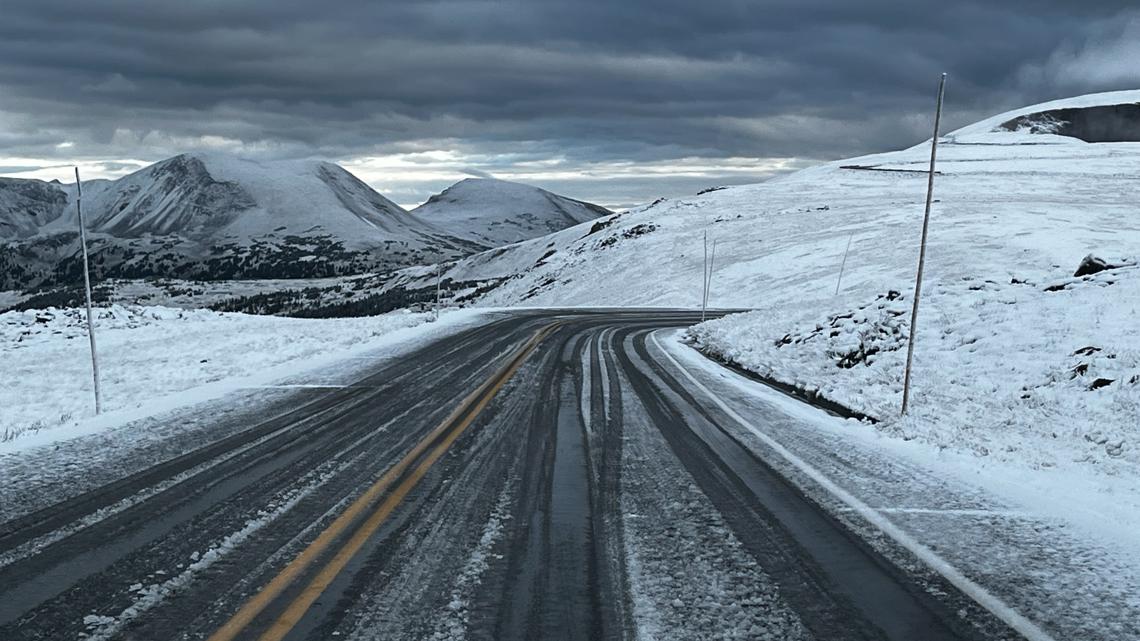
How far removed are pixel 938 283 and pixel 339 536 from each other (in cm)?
1790

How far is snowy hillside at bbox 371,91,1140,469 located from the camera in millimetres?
11156

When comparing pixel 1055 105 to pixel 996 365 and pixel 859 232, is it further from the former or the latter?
pixel 996 365

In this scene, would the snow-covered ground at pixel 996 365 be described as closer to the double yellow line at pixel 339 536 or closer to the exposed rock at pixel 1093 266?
the exposed rock at pixel 1093 266

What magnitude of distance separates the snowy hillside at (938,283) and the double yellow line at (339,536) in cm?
635

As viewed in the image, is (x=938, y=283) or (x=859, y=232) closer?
(x=938, y=283)

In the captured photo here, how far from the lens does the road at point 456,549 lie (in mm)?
4535

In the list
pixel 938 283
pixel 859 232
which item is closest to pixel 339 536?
pixel 938 283

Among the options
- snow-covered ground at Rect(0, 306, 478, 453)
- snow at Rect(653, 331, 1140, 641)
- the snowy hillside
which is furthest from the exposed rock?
snow-covered ground at Rect(0, 306, 478, 453)

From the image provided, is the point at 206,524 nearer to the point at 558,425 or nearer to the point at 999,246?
the point at 558,425

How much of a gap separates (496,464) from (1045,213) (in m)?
68.8

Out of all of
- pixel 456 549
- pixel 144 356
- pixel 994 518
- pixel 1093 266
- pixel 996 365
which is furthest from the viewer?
pixel 144 356

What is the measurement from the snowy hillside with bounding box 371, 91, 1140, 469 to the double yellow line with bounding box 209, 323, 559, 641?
250 inches

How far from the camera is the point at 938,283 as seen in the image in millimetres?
19656

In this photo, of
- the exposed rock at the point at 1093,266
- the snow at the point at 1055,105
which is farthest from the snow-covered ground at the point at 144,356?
the snow at the point at 1055,105
